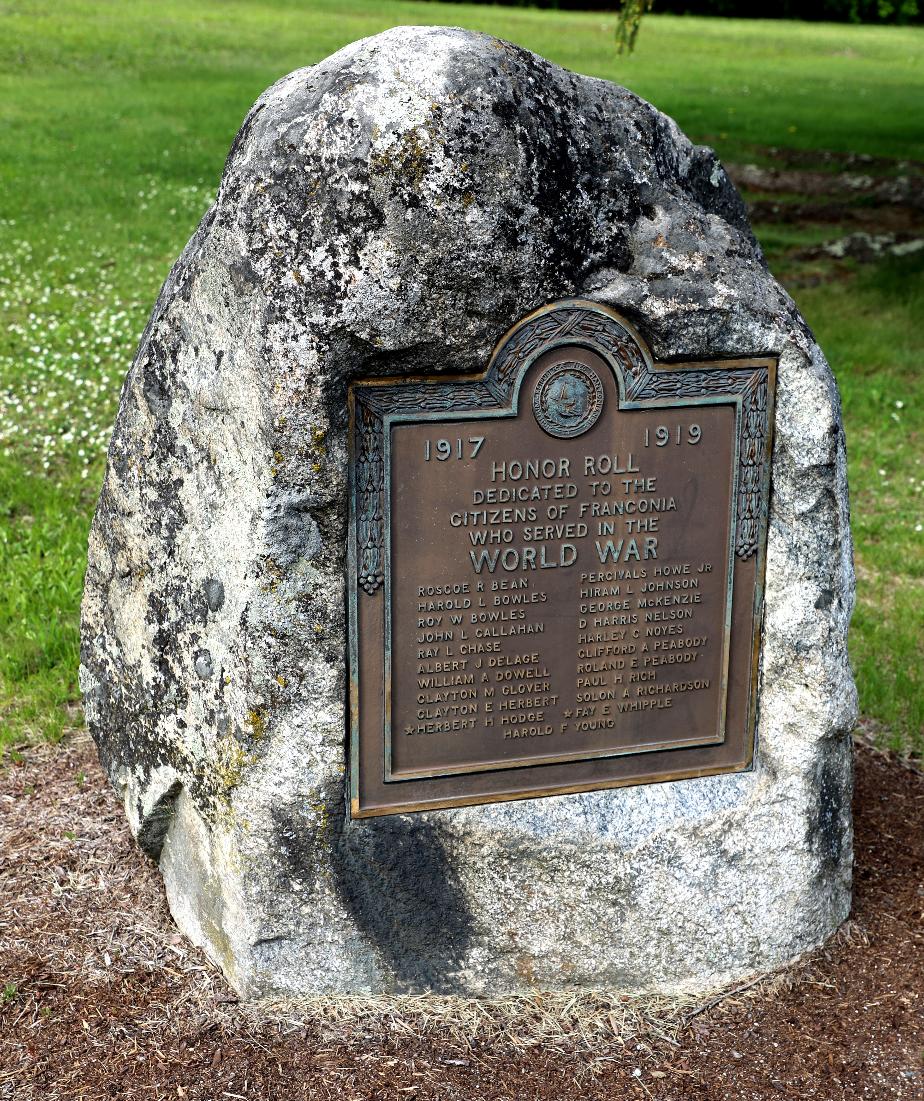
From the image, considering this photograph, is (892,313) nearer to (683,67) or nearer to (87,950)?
(87,950)

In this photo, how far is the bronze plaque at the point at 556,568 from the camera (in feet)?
11.0


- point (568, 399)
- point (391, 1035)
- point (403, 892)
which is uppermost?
point (568, 399)

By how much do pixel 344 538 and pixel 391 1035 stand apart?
1443 millimetres

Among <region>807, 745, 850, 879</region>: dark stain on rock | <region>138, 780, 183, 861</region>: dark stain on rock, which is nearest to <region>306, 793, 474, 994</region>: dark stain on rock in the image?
<region>138, 780, 183, 861</region>: dark stain on rock

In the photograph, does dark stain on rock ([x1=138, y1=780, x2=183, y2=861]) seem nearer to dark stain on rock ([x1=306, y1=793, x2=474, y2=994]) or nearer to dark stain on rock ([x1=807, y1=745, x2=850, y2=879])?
dark stain on rock ([x1=306, y1=793, x2=474, y2=994])

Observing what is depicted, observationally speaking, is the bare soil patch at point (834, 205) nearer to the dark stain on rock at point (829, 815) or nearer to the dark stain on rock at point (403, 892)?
the dark stain on rock at point (829, 815)

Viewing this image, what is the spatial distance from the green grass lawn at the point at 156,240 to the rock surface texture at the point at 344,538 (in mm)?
1640

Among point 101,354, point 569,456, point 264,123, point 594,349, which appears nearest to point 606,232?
point 594,349

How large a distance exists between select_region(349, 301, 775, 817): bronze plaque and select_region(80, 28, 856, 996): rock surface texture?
7 centimetres

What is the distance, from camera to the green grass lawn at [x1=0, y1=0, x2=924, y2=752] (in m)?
5.96

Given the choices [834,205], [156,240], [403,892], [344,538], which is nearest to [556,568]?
[344,538]

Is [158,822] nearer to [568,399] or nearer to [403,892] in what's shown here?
[403,892]

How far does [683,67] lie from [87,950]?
26768 mm

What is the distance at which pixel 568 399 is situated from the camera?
3424 mm
